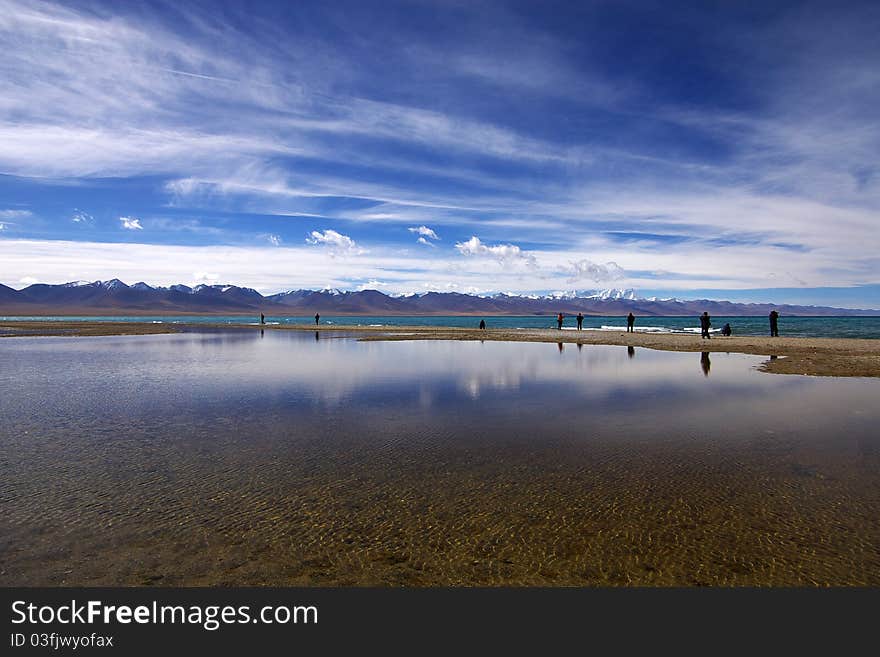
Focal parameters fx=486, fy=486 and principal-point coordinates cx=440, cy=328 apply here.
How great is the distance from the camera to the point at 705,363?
1097 inches

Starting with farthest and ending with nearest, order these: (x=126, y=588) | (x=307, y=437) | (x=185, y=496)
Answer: (x=307, y=437) → (x=185, y=496) → (x=126, y=588)

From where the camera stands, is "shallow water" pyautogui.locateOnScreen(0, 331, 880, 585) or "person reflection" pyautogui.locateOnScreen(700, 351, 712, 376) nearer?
"shallow water" pyautogui.locateOnScreen(0, 331, 880, 585)

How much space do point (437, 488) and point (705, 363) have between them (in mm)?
24822

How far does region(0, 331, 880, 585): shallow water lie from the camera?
19.2 feet

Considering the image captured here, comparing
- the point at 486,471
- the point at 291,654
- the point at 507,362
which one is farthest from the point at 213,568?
the point at 507,362

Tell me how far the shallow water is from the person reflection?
21.6ft

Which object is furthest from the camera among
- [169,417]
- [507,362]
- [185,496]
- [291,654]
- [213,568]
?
[507,362]

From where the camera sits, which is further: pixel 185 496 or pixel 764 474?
pixel 764 474

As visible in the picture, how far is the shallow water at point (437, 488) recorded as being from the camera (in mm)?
5840

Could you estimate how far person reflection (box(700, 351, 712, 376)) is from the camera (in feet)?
79.3

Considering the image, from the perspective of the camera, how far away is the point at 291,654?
4.70 meters

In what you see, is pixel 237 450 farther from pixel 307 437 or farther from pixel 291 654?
pixel 291 654

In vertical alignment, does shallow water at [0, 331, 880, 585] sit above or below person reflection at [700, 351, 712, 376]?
below

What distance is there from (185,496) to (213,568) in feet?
8.53
